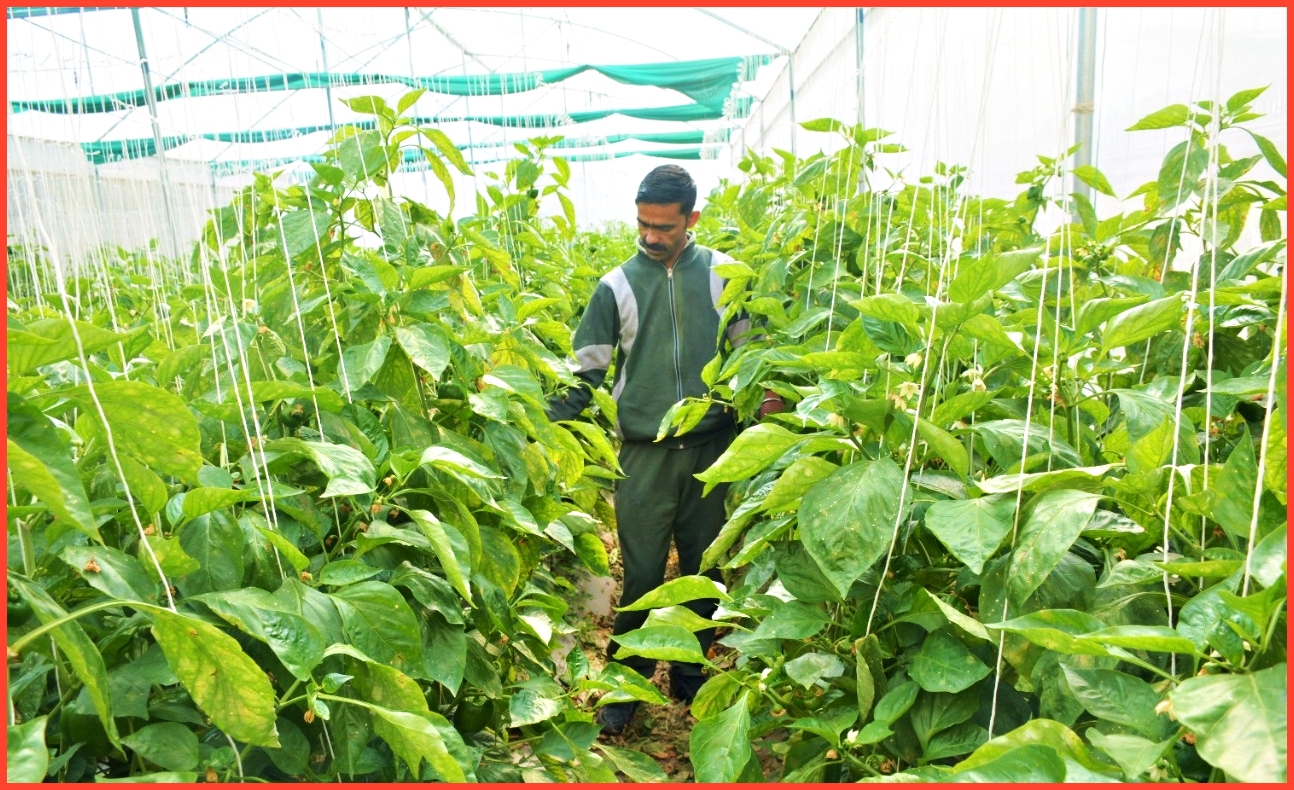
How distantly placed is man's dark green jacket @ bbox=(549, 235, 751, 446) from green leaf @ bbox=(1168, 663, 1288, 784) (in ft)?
7.20

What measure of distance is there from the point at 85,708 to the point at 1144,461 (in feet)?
3.78

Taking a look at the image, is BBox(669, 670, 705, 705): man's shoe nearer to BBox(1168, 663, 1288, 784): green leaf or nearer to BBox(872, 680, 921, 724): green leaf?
BBox(872, 680, 921, 724): green leaf

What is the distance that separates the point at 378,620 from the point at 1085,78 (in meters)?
A: 2.82

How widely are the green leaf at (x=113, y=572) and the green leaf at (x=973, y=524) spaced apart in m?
0.85

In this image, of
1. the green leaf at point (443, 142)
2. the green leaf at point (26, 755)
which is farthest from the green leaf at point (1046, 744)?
the green leaf at point (443, 142)

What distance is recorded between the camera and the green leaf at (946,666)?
1.05 meters

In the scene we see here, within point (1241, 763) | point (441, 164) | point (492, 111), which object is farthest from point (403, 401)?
point (492, 111)

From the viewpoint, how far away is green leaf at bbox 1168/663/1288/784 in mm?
642

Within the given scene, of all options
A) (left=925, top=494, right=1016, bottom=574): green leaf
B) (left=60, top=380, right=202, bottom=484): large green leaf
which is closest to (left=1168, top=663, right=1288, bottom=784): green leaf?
(left=925, top=494, right=1016, bottom=574): green leaf

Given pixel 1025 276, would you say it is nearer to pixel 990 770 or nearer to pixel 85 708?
pixel 990 770

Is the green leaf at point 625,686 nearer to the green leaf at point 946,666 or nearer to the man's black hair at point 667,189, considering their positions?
the green leaf at point 946,666

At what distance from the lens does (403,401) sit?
1772 millimetres

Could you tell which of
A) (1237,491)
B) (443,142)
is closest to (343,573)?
(1237,491)

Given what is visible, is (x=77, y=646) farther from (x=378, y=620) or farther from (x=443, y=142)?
(x=443, y=142)
